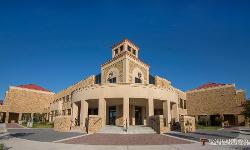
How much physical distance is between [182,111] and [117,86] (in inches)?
1162

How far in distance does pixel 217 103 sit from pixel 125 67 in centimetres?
2871

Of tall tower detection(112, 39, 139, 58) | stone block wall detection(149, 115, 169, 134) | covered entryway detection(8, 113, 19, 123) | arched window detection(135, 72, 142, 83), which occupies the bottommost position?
covered entryway detection(8, 113, 19, 123)

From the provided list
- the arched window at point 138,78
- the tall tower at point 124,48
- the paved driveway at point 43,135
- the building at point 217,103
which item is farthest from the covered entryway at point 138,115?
the building at point 217,103

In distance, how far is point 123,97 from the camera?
2752cm

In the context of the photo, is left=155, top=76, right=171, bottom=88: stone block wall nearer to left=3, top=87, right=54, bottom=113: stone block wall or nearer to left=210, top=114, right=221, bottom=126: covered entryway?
left=210, top=114, right=221, bottom=126: covered entryway

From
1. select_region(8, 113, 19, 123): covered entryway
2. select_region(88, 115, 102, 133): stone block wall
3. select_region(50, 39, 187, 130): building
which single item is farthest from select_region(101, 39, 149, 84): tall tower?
select_region(8, 113, 19, 123): covered entryway

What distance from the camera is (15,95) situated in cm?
5831

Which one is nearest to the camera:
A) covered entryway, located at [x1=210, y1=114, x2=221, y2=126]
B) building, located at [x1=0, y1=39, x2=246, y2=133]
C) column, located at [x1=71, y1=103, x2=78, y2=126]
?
building, located at [x1=0, y1=39, x2=246, y2=133]

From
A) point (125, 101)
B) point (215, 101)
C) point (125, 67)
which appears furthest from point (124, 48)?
point (215, 101)

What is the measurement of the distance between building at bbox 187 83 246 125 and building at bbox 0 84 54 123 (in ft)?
151

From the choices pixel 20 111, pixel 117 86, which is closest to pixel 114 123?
pixel 117 86

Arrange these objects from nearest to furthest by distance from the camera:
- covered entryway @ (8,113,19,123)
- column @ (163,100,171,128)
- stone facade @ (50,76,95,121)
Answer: column @ (163,100,171,128), stone facade @ (50,76,95,121), covered entryway @ (8,113,19,123)

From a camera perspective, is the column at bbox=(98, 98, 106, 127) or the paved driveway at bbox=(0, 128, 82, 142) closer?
the paved driveway at bbox=(0, 128, 82, 142)

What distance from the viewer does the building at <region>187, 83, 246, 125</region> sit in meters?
46.3
